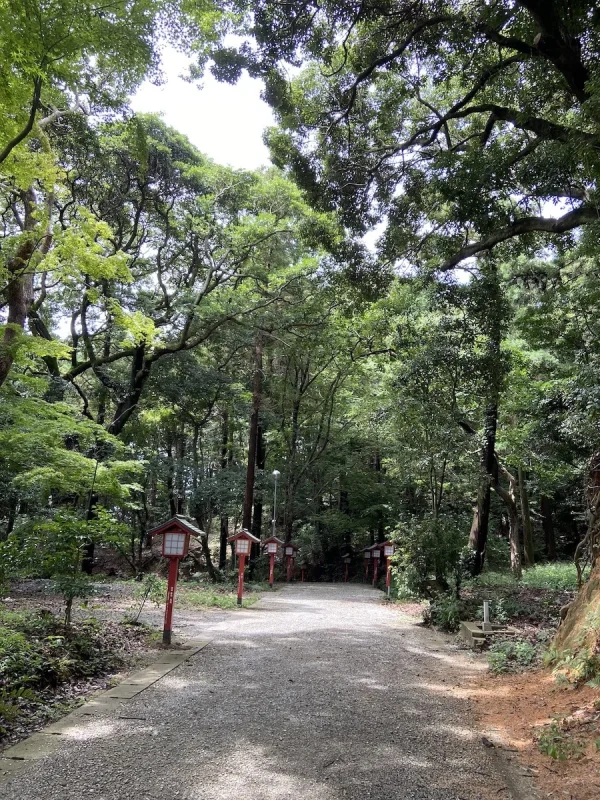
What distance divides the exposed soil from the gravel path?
242 millimetres

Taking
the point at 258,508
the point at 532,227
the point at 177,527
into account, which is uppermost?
the point at 532,227

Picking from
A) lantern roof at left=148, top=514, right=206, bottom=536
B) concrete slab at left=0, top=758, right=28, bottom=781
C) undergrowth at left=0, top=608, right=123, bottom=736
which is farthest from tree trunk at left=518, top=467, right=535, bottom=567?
concrete slab at left=0, top=758, right=28, bottom=781

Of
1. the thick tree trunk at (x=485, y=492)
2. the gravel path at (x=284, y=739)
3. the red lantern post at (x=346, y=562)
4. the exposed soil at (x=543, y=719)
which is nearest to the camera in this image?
the gravel path at (x=284, y=739)

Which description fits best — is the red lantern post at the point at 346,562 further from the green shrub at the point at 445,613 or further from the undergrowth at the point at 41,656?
the undergrowth at the point at 41,656

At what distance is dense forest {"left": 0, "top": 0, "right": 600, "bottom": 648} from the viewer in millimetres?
5695

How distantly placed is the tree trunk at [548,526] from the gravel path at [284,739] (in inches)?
798

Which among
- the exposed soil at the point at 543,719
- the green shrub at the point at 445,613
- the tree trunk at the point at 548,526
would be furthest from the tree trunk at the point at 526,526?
the exposed soil at the point at 543,719

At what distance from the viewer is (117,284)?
16.1 m

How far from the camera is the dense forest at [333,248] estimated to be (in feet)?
18.7

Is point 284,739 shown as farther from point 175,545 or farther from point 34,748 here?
point 175,545

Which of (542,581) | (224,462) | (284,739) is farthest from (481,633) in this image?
(224,462)

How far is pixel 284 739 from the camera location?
3.64m

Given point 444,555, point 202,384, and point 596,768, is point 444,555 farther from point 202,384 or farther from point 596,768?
point 202,384

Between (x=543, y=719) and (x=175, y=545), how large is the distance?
471 centimetres
